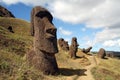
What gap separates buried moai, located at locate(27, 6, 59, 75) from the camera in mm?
17266

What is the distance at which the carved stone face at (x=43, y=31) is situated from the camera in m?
17.4

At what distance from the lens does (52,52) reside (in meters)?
17.4

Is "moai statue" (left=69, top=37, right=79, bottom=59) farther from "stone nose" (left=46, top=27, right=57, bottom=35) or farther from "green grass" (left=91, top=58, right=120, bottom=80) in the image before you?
"stone nose" (left=46, top=27, right=57, bottom=35)

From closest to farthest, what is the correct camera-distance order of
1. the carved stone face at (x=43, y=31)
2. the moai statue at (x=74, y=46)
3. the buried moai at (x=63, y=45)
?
the carved stone face at (x=43, y=31), the moai statue at (x=74, y=46), the buried moai at (x=63, y=45)

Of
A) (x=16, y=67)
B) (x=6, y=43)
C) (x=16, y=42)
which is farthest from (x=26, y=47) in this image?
(x=16, y=67)

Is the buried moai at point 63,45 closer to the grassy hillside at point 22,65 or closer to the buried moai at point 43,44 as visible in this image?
the grassy hillside at point 22,65

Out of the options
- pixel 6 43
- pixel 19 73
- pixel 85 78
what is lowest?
pixel 85 78

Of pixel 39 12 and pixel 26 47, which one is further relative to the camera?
pixel 26 47

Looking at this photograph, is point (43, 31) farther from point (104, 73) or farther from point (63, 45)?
point (63, 45)

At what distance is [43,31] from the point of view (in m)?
17.7

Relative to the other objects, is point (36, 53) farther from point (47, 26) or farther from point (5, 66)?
point (5, 66)

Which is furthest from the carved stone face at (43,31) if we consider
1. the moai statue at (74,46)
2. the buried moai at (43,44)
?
the moai statue at (74,46)

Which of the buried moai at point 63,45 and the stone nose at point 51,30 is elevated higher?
the stone nose at point 51,30

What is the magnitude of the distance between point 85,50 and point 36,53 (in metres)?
32.4
